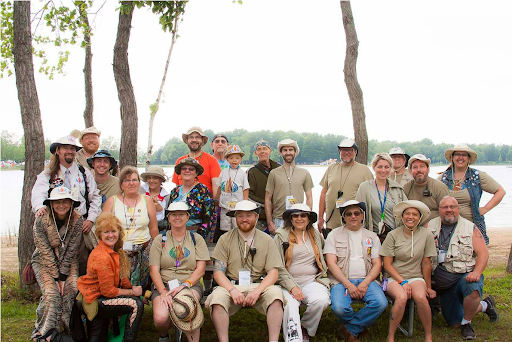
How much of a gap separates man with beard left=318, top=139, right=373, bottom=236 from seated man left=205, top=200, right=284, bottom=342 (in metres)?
1.38

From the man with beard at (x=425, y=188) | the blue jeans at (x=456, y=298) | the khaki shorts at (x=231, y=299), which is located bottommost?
the blue jeans at (x=456, y=298)

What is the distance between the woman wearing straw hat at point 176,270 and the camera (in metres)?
4.30

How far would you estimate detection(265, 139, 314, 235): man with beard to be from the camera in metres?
5.74

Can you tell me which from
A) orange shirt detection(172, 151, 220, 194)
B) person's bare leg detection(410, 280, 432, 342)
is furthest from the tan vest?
orange shirt detection(172, 151, 220, 194)

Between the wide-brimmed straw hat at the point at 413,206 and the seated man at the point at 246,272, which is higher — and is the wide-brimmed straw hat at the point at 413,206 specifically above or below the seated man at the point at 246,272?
above

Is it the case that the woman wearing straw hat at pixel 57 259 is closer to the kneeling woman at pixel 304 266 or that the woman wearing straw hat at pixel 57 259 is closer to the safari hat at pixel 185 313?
the safari hat at pixel 185 313

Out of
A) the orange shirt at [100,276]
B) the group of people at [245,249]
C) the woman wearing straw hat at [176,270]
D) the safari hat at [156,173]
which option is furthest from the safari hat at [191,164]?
the orange shirt at [100,276]

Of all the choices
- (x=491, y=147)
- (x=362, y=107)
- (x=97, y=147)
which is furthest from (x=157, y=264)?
(x=491, y=147)

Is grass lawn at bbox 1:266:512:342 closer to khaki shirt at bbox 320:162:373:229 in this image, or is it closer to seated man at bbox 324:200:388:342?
seated man at bbox 324:200:388:342

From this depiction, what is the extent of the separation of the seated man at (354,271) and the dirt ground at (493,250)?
18.5ft

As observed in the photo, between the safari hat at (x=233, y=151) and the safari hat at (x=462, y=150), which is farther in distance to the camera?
the safari hat at (x=233, y=151)

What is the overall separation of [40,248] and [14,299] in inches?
83.9

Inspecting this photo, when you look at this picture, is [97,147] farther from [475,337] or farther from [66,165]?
[475,337]

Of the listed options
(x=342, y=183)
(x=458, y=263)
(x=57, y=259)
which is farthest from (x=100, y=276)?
(x=458, y=263)
